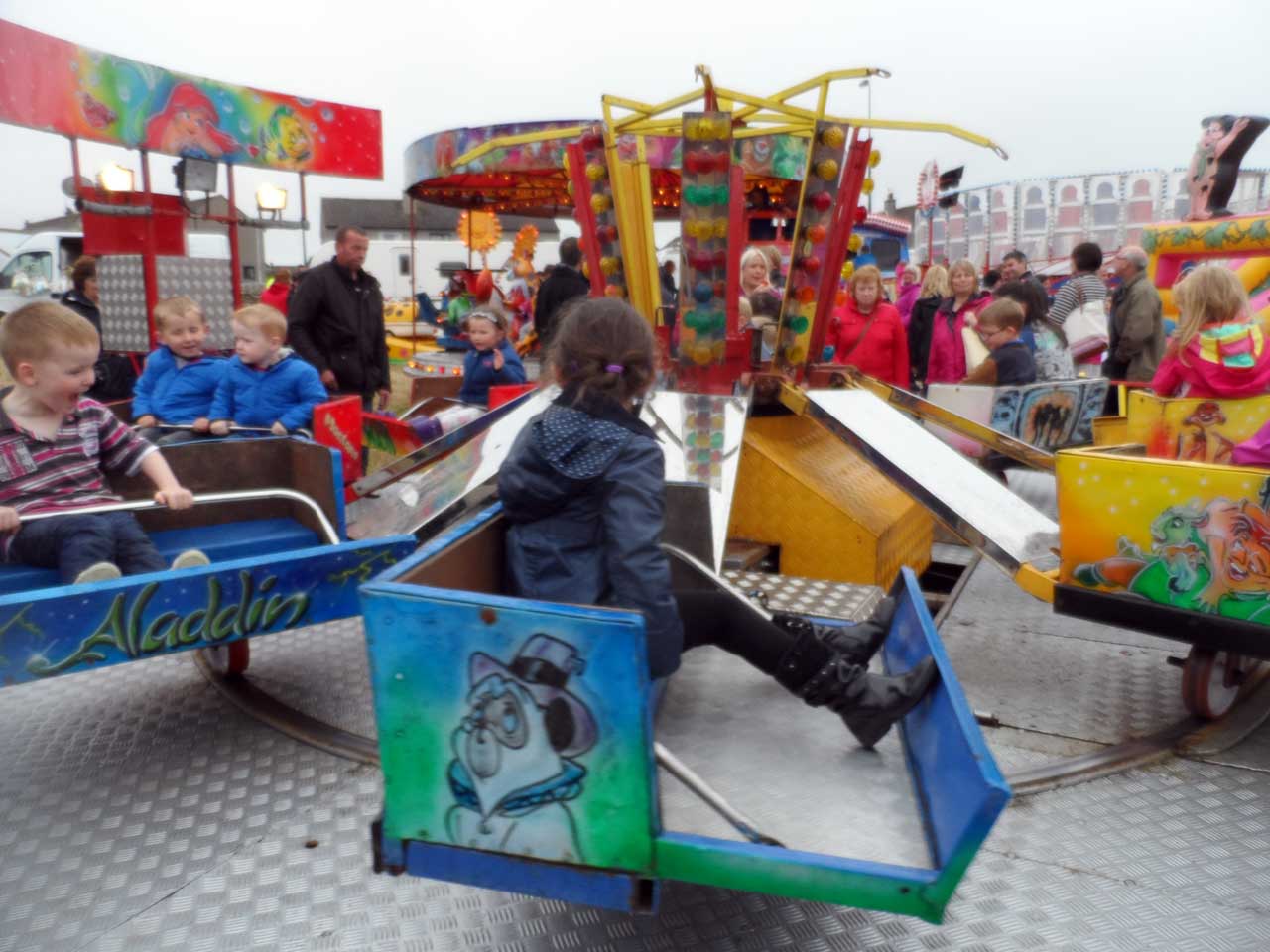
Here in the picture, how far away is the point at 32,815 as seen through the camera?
223 centimetres

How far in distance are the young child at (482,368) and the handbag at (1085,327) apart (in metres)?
4.77

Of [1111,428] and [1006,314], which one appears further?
[1006,314]

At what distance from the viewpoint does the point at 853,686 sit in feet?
6.57

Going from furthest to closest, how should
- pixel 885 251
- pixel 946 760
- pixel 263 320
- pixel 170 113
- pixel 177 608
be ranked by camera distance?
pixel 885 251 → pixel 170 113 → pixel 263 320 → pixel 177 608 → pixel 946 760

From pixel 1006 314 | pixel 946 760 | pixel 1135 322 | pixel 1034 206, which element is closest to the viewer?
pixel 946 760

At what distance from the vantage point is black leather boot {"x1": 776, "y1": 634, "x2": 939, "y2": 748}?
1911mm

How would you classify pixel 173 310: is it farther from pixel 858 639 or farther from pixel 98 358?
pixel 858 639

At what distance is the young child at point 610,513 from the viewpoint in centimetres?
183

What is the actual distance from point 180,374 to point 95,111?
3.17 m

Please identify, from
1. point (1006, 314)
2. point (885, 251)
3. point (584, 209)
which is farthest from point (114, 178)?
point (885, 251)

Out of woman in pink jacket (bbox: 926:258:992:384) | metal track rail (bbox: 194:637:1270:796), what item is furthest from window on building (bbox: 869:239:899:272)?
metal track rail (bbox: 194:637:1270:796)

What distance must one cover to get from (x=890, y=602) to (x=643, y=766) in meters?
1.10

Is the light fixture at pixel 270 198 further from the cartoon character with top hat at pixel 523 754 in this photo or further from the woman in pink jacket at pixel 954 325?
the cartoon character with top hat at pixel 523 754

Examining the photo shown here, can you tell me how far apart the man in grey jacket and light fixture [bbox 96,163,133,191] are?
679cm
